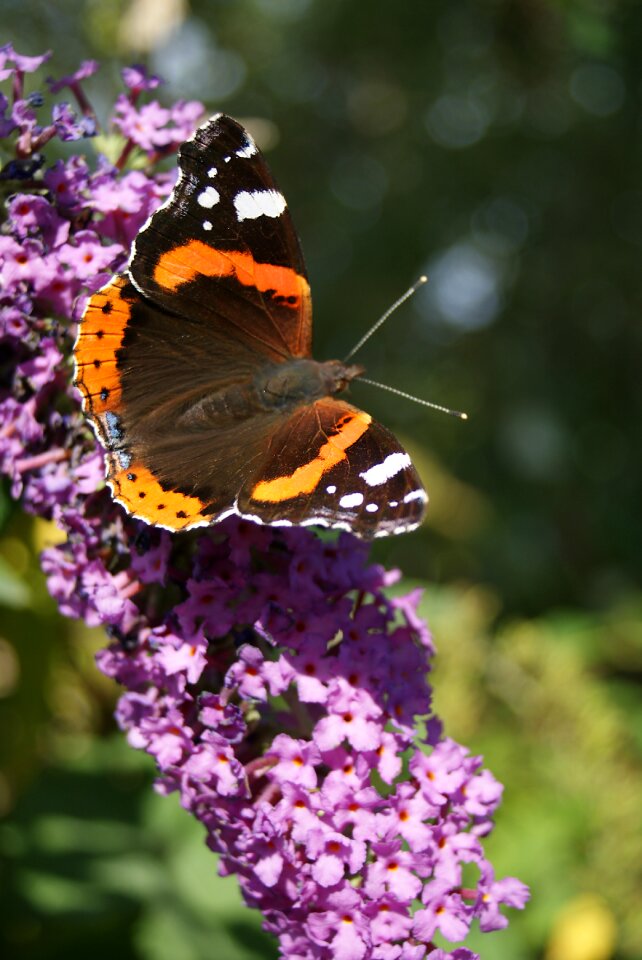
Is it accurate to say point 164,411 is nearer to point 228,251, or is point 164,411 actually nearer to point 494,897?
point 228,251

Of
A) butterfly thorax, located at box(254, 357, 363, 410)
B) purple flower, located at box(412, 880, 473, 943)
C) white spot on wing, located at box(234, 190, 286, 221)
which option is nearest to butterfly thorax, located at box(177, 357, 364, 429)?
butterfly thorax, located at box(254, 357, 363, 410)

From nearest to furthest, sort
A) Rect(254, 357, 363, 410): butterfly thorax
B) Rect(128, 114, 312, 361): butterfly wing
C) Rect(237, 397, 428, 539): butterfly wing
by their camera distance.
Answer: Rect(237, 397, 428, 539): butterfly wing → Rect(128, 114, 312, 361): butterfly wing → Rect(254, 357, 363, 410): butterfly thorax

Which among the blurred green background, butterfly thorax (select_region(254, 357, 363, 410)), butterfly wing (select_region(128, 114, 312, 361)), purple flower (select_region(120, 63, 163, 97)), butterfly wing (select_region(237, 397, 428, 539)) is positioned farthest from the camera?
the blurred green background

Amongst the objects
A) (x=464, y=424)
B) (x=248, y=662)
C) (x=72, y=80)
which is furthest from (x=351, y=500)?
(x=464, y=424)

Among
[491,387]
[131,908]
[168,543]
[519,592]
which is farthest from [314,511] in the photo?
[491,387]

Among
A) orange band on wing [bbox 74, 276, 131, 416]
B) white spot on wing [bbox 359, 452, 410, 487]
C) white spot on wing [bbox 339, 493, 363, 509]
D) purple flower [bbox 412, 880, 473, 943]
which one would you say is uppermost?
orange band on wing [bbox 74, 276, 131, 416]

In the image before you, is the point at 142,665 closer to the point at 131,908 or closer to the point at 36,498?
the point at 36,498

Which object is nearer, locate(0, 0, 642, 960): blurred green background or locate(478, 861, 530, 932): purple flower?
locate(478, 861, 530, 932): purple flower

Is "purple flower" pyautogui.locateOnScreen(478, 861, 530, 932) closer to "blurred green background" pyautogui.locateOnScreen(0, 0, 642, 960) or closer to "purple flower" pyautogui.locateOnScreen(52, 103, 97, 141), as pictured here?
"blurred green background" pyautogui.locateOnScreen(0, 0, 642, 960)
